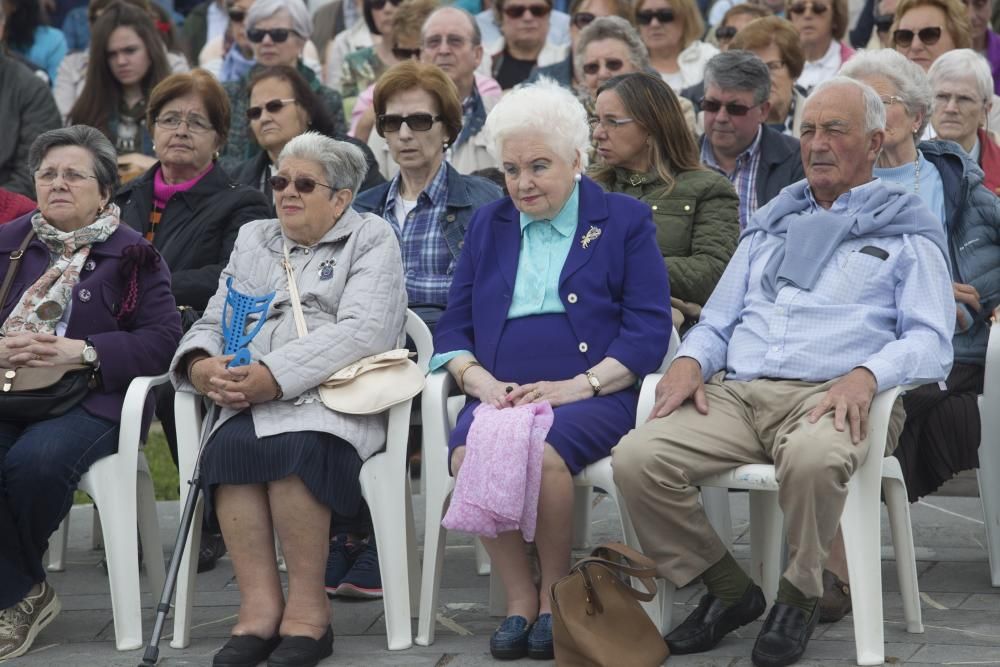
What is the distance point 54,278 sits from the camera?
559 cm

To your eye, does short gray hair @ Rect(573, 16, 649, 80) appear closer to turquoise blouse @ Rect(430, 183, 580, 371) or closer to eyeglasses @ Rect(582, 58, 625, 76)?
eyeglasses @ Rect(582, 58, 625, 76)

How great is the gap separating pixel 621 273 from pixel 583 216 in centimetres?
23

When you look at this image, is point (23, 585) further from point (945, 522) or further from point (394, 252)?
point (945, 522)

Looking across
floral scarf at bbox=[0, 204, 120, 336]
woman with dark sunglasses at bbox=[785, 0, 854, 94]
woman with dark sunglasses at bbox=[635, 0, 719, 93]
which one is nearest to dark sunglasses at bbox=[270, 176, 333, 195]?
floral scarf at bbox=[0, 204, 120, 336]

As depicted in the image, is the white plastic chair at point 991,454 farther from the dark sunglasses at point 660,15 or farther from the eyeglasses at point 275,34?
the eyeglasses at point 275,34

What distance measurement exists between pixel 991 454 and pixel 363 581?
216 centimetres

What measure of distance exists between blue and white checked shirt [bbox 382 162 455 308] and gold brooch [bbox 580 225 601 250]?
3.29ft

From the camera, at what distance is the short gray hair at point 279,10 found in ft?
28.5

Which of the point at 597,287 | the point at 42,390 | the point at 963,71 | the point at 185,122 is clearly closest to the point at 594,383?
the point at 597,287

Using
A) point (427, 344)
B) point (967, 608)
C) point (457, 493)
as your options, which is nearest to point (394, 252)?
point (427, 344)

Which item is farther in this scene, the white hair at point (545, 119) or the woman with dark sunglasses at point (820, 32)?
the woman with dark sunglasses at point (820, 32)

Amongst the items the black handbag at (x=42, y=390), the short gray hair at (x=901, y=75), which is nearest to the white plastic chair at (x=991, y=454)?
the short gray hair at (x=901, y=75)

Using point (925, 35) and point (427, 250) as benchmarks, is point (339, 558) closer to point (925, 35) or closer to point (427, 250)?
point (427, 250)

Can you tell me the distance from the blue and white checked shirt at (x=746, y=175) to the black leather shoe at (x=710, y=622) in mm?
2154
